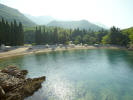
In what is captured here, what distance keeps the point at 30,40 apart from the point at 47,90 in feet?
294

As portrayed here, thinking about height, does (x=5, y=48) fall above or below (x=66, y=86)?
above

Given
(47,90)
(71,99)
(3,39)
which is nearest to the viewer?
(71,99)

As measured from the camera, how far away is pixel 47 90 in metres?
14.7

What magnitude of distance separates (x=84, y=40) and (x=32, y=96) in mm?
82145

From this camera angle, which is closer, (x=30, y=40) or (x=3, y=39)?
(x=3, y=39)

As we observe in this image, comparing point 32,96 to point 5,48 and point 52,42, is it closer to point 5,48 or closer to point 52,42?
point 5,48

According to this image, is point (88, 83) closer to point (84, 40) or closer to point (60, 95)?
point (60, 95)

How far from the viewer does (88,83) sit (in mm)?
17281

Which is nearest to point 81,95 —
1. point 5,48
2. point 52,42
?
point 5,48

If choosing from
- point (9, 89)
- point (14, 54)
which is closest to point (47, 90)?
point (9, 89)

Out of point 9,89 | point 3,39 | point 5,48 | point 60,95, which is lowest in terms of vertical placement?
point 60,95

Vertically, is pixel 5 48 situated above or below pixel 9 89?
above

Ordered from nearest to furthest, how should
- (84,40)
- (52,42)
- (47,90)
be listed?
(47,90), (52,42), (84,40)

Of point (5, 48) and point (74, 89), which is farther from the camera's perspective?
point (5, 48)
